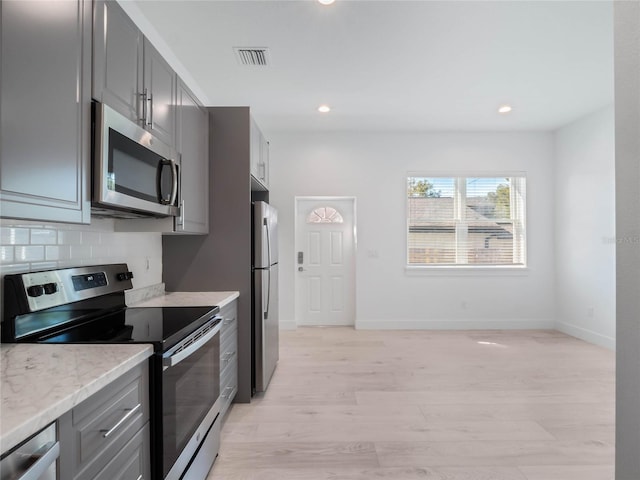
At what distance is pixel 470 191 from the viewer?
5152mm

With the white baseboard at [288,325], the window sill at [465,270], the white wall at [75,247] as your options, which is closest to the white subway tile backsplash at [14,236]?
the white wall at [75,247]

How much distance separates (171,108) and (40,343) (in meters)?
1.44

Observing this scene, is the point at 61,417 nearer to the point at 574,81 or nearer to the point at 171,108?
the point at 171,108

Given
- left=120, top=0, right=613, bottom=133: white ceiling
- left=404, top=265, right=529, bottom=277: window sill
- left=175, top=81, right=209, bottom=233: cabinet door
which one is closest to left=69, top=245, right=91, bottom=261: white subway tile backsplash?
left=175, top=81, right=209, bottom=233: cabinet door

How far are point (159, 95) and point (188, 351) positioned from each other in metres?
1.43

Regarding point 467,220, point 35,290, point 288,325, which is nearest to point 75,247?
point 35,290

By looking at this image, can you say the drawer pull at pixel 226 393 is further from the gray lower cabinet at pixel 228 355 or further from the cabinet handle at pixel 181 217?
the cabinet handle at pixel 181 217

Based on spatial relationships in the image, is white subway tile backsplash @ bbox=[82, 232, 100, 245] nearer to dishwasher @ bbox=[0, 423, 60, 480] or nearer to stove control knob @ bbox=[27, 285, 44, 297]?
stove control knob @ bbox=[27, 285, 44, 297]

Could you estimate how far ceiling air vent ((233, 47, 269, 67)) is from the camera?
290 cm

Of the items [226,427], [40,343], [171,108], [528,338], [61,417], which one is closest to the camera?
[61,417]

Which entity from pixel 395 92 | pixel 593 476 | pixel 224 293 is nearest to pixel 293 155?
pixel 395 92

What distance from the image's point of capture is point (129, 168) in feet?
5.19

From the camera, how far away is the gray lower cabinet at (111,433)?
92cm

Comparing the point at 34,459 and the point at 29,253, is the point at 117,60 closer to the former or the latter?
the point at 29,253
